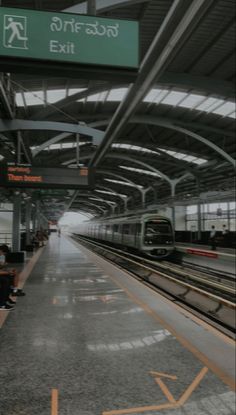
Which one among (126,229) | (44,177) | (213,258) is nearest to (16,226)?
(44,177)

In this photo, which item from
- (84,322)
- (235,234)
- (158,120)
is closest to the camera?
(84,322)

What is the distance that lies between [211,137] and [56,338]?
2142 cm

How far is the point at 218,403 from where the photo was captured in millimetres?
3453

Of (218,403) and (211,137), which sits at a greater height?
(211,137)

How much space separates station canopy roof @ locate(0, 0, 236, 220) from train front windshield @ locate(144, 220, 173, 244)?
6.39 feet

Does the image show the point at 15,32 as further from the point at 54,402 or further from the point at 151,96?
the point at 151,96

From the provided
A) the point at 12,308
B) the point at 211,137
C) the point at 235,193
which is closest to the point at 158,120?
the point at 211,137

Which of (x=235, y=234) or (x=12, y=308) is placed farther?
(x=235, y=234)

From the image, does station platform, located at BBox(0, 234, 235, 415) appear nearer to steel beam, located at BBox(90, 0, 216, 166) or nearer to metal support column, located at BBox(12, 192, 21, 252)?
steel beam, located at BBox(90, 0, 216, 166)

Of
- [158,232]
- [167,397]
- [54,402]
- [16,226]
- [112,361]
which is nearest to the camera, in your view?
[54,402]

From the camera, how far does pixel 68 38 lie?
4.29m

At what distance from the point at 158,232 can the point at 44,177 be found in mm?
→ 10154

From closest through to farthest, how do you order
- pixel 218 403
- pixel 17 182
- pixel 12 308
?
pixel 218 403 → pixel 12 308 → pixel 17 182

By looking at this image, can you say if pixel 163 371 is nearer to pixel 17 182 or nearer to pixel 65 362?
pixel 65 362
